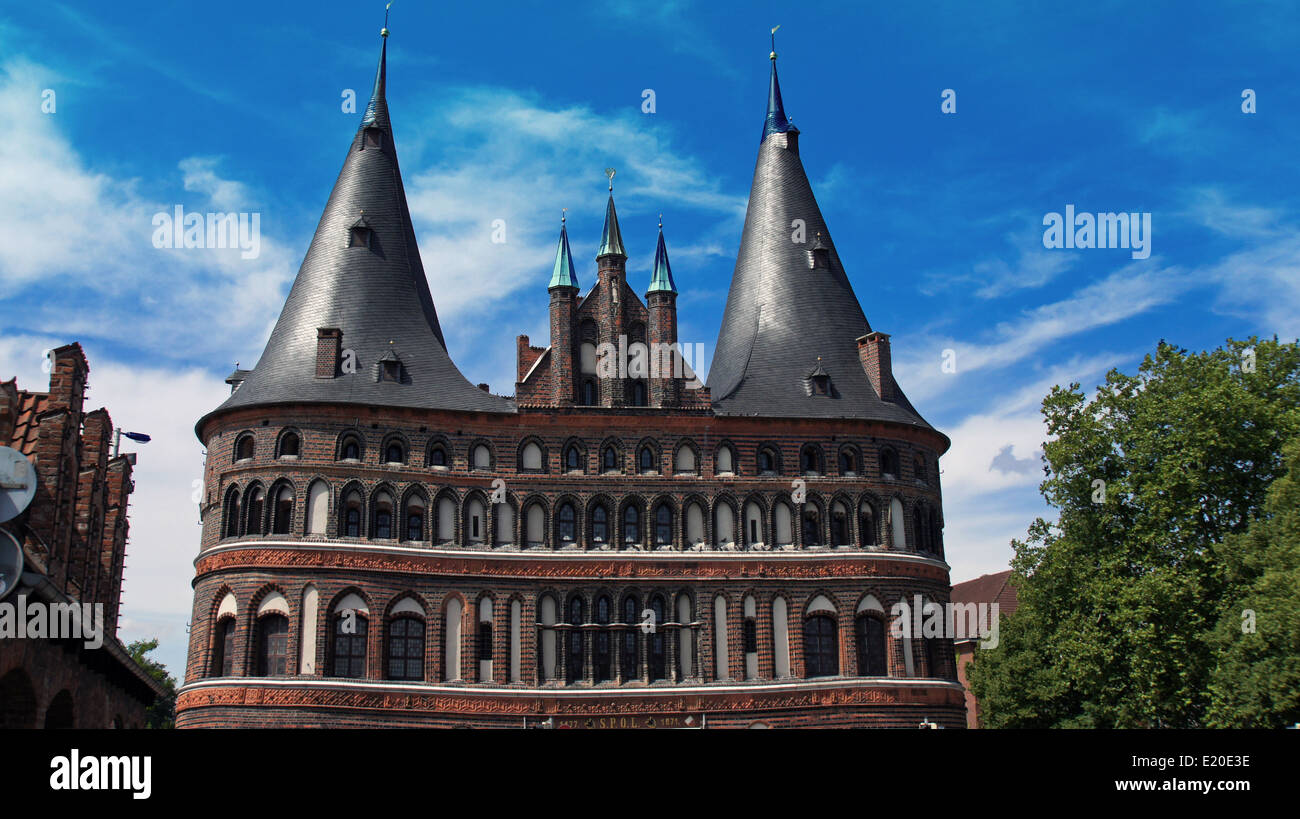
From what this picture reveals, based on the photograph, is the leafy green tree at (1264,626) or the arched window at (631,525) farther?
the arched window at (631,525)

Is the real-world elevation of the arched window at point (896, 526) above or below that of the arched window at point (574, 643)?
above

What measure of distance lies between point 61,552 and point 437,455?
53.0ft

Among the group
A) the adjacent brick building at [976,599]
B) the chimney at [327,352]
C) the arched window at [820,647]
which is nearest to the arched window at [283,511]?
the chimney at [327,352]

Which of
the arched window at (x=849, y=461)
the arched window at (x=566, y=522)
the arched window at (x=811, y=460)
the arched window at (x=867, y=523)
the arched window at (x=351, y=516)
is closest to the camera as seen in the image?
the arched window at (x=351, y=516)

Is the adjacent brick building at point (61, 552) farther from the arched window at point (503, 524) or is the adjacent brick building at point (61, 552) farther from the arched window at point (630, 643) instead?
the arched window at point (630, 643)

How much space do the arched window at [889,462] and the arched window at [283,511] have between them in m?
20.0

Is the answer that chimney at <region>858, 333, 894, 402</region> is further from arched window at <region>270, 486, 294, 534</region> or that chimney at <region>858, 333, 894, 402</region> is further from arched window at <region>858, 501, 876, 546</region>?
arched window at <region>270, 486, 294, 534</region>

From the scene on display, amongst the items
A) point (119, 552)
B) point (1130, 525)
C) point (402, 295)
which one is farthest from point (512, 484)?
point (1130, 525)

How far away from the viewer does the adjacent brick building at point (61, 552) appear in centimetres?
2161

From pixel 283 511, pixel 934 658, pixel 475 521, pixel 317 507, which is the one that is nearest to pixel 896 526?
pixel 934 658

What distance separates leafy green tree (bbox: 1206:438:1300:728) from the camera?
29938 mm

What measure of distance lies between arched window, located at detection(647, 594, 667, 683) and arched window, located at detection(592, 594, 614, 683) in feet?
4.53
